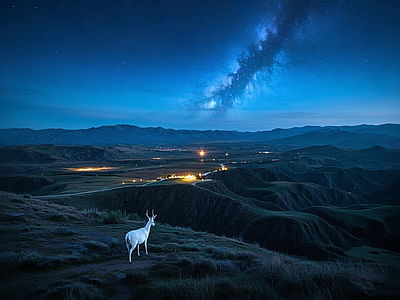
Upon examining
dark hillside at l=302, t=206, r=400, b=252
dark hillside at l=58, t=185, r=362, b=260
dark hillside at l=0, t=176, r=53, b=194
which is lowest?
dark hillside at l=302, t=206, r=400, b=252

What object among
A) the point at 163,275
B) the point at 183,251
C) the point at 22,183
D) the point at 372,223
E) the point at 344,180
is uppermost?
the point at 163,275

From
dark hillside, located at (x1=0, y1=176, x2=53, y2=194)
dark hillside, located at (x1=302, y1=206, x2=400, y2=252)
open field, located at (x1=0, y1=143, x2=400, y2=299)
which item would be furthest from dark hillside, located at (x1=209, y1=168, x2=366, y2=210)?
dark hillside, located at (x1=0, y1=176, x2=53, y2=194)

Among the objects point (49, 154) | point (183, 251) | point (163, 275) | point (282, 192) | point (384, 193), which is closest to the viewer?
point (163, 275)

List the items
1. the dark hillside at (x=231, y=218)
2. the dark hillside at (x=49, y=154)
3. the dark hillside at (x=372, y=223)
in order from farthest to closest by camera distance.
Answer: the dark hillside at (x=49, y=154)
the dark hillside at (x=372, y=223)
the dark hillside at (x=231, y=218)

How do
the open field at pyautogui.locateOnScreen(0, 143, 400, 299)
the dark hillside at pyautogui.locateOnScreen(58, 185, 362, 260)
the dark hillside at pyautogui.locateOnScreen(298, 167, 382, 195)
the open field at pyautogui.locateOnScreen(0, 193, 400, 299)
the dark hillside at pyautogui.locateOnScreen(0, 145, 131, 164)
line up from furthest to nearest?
the dark hillside at pyautogui.locateOnScreen(0, 145, 131, 164), the dark hillside at pyautogui.locateOnScreen(298, 167, 382, 195), the dark hillside at pyautogui.locateOnScreen(58, 185, 362, 260), the open field at pyautogui.locateOnScreen(0, 143, 400, 299), the open field at pyautogui.locateOnScreen(0, 193, 400, 299)

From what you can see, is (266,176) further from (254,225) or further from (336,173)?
(254,225)

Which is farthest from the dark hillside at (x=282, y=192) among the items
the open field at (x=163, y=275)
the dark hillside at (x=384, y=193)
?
the open field at (x=163, y=275)

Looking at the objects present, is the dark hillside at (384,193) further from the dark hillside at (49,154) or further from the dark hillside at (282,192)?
the dark hillside at (49,154)

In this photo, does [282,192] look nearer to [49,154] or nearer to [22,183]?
[22,183]

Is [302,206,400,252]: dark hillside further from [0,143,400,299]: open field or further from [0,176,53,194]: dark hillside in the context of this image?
[0,176,53,194]: dark hillside

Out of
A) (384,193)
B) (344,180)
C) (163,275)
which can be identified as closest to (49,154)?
(344,180)

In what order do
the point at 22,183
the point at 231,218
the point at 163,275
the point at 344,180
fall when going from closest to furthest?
1. the point at 163,275
2. the point at 231,218
3. the point at 22,183
4. the point at 344,180
